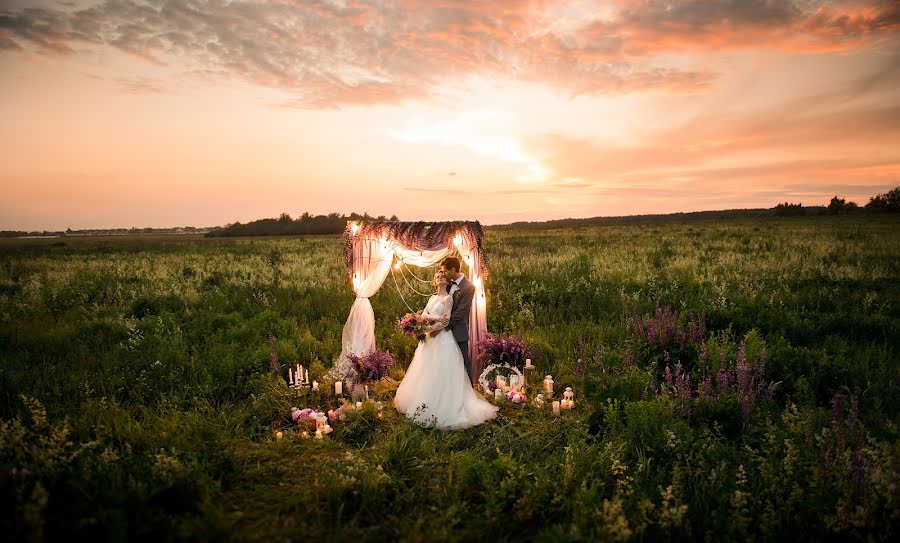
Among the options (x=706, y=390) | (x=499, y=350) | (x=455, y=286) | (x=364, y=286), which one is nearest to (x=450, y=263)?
(x=455, y=286)

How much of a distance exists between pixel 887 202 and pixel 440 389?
400 feet

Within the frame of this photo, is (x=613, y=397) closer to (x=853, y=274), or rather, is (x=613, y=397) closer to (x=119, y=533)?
(x=119, y=533)

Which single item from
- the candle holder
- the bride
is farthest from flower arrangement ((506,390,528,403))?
the bride

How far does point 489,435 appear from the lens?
21.4ft

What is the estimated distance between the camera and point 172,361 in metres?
8.73

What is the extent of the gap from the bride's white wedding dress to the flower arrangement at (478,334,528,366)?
1482 millimetres

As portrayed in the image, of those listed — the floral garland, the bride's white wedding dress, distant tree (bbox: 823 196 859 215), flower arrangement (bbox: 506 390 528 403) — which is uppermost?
distant tree (bbox: 823 196 859 215)

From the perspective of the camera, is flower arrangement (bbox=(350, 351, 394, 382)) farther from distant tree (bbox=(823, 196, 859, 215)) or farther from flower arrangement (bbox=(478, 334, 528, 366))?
distant tree (bbox=(823, 196, 859, 215))

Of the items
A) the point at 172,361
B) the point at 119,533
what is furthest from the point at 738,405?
the point at 172,361

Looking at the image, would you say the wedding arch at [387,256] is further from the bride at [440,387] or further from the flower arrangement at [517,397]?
the bride at [440,387]

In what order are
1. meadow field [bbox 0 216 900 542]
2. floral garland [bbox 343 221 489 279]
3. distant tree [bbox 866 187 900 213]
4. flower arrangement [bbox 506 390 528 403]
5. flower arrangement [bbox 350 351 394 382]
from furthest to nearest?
distant tree [bbox 866 187 900 213]
floral garland [bbox 343 221 489 279]
flower arrangement [bbox 350 351 394 382]
flower arrangement [bbox 506 390 528 403]
meadow field [bbox 0 216 900 542]

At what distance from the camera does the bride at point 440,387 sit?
678 centimetres

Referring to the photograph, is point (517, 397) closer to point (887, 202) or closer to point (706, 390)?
point (706, 390)

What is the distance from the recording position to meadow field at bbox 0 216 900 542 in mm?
4102
